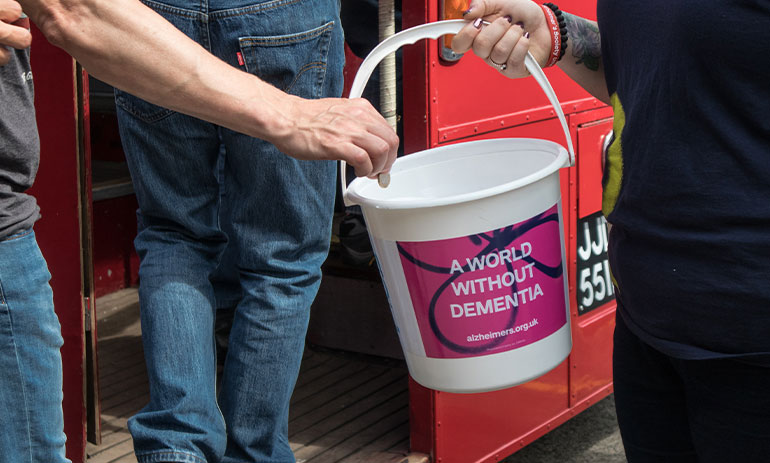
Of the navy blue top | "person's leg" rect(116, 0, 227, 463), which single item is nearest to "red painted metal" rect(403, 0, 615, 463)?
"person's leg" rect(116, 0, 227, 463)

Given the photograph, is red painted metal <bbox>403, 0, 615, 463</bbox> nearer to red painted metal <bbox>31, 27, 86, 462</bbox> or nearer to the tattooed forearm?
the tattooed forearm

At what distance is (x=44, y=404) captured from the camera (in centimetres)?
169

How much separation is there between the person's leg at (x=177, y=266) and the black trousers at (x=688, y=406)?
85 centimetres

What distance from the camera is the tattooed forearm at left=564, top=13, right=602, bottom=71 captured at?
1.79 metres

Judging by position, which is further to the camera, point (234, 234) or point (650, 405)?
point (234, 234)

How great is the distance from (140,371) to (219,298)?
86 cm

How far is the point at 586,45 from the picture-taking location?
1.79m

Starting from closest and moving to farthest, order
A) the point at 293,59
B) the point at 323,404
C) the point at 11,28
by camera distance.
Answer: the point at 11,28 → the point at 293,59 → the point at 323,404

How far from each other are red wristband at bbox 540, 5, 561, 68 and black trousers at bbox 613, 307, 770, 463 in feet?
1.81

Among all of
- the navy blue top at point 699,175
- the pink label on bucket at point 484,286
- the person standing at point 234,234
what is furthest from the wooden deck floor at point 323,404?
the navy blue top at point 699,175

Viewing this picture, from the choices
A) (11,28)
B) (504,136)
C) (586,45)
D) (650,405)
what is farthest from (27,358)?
(504,136)

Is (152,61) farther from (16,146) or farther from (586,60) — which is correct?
(586,60)

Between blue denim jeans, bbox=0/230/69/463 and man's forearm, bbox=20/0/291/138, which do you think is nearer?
man's forearm, bbox=20/0/291/138

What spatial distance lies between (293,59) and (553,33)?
546mm
